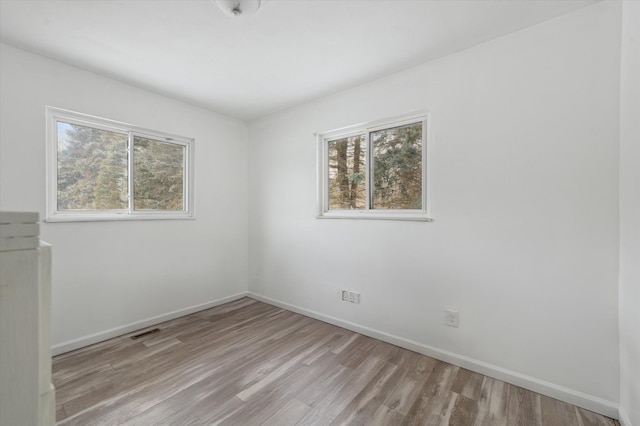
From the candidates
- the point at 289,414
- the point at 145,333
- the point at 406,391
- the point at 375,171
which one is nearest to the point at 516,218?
the point at 375,171

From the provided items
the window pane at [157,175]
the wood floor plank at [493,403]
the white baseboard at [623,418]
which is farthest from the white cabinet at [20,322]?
the window pane at [157,175]

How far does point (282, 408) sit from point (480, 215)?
190cm

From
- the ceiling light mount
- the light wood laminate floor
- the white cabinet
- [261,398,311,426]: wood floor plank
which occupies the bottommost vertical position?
[261,398,311,426]: wood floor plank

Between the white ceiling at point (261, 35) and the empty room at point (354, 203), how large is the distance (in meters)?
0.02

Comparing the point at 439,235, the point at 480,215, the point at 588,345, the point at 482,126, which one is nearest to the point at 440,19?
the point at 482,126

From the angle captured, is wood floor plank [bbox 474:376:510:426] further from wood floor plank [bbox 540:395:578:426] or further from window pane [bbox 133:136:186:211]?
window pane [bbox 133:136:186:211]

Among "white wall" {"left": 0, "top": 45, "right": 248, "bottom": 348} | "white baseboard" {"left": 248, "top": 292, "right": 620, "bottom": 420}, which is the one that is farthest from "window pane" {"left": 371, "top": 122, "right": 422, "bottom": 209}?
"white wall" {"left": 0, "top": 45, "right": 248, "bottom": 348}

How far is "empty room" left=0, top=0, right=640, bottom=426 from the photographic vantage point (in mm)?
1648

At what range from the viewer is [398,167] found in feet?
8.42

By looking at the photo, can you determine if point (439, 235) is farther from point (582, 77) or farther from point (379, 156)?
point (582, 77)

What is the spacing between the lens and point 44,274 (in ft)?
1.73

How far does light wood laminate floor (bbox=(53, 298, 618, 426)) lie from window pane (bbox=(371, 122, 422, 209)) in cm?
133

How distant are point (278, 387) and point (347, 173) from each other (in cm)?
204

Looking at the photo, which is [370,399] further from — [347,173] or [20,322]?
[347,173]
